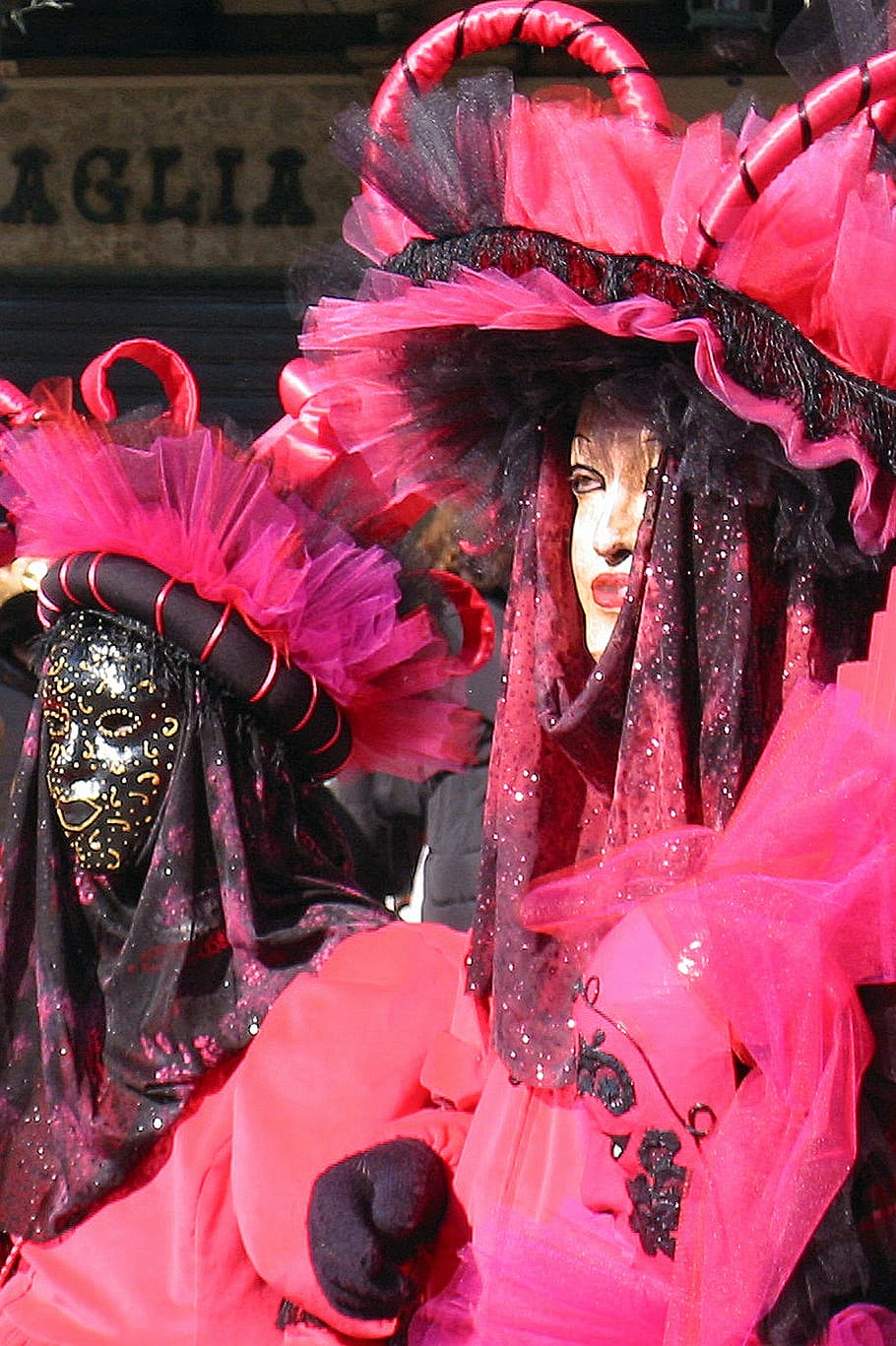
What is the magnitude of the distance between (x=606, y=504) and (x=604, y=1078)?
1.86ft

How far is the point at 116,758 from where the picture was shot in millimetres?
2275

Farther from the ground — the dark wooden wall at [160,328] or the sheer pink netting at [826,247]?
the sheer pink netting at [826,247]

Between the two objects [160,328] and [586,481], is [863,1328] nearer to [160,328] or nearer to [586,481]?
[586,481]

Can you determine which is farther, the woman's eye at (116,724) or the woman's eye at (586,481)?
the woman's eye at (116,724)

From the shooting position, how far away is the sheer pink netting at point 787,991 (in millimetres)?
1337

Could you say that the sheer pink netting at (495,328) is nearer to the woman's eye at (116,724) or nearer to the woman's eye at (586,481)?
the woman's eye at (586,481)

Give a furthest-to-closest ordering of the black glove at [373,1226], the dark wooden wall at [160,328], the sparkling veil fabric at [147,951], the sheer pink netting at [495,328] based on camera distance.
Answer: the dark wooden wall at [160,328] < the sparkling veil fabric at [147,951] < the black glove at [373,1226] < the sheer pink netting at [495,328]

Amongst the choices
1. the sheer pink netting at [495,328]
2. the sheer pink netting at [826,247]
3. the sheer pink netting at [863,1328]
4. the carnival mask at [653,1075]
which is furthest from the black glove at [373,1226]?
the sheer pink netting at [826,247]

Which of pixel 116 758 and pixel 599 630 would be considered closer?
pixel 599 630

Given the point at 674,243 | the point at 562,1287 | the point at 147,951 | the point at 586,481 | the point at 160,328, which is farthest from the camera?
the point at 160,328

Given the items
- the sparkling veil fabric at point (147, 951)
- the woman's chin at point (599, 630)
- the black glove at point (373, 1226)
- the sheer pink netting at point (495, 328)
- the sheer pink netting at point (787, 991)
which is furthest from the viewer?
the sparkling veil fabric at point (147, 951)

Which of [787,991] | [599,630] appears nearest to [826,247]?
[599,630]

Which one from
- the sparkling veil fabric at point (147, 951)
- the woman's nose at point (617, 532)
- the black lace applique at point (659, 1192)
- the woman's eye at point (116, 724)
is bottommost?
the sparkling veil fabric at point (147, 951)

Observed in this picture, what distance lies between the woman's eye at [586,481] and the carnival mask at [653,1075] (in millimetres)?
487
